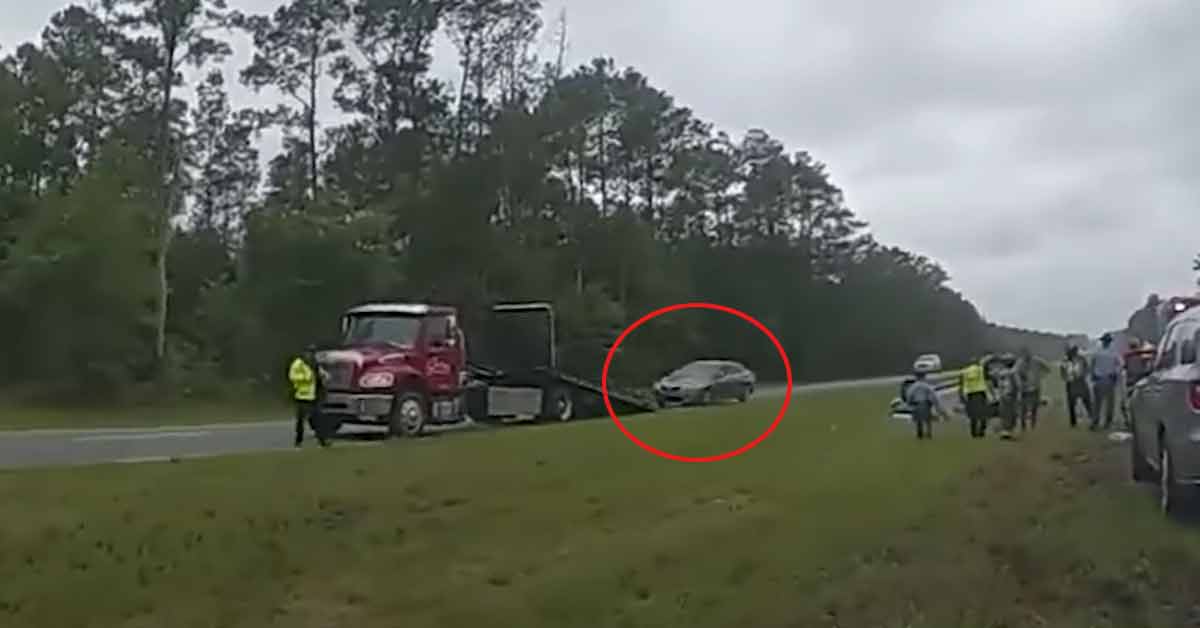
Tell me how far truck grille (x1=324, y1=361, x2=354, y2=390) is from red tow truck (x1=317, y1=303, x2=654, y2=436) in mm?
17

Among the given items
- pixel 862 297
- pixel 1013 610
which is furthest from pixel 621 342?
pixel 862 297

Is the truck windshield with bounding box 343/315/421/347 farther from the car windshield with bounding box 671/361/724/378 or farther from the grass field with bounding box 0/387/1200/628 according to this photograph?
the car windshield with bounding box 671/361/724/378

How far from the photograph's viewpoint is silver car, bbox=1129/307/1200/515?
12.5m

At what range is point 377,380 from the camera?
26.1m

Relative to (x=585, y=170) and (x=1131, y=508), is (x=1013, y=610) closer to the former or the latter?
(x=1131, y=508)

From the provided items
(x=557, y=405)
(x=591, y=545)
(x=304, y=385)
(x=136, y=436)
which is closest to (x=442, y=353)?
(x=304, y=385)

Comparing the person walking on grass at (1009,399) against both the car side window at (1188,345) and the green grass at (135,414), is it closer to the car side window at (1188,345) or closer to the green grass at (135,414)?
the car side window at (1188,345)

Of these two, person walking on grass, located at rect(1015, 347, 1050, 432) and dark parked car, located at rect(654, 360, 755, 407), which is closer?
person walking on grass, located at rect(1015, 347, 1050, 432)

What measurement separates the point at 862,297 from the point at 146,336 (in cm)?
5898

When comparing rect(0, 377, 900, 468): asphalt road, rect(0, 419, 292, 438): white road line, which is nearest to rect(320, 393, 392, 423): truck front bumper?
rect(0, 377, 900, 468): asphalt road

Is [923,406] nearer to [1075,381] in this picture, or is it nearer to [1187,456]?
[1075,381]

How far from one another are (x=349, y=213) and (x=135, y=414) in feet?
55.7

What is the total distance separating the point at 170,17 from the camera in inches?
1959

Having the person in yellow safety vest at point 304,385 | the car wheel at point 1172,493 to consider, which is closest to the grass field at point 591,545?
the car wheel at point 1172,493
